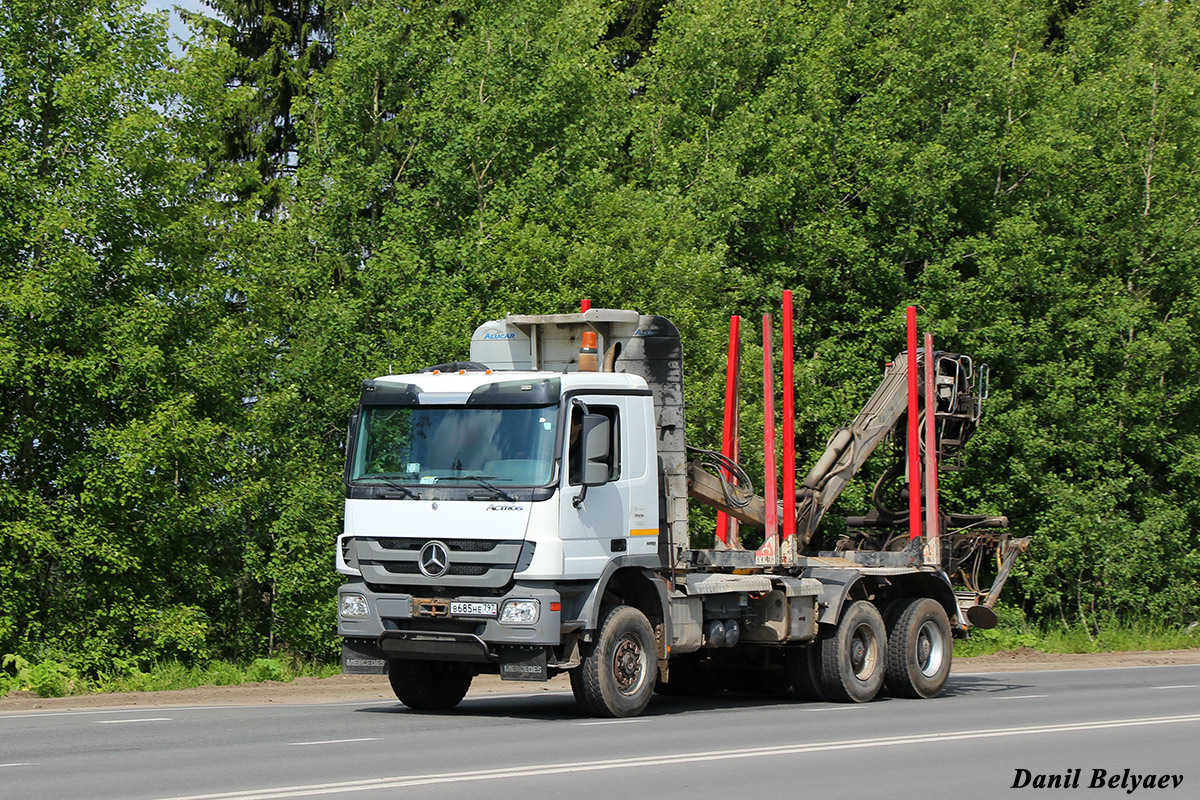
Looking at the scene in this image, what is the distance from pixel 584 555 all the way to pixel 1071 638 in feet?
65.9

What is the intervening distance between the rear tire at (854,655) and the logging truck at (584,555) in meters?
0.03

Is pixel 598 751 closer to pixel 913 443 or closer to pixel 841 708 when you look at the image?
pixel 841 708

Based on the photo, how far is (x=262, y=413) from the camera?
2733 cm

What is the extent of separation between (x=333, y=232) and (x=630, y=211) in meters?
6.59

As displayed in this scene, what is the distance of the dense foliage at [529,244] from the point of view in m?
24.6

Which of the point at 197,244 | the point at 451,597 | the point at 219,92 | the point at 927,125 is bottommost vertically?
the point at 451,597

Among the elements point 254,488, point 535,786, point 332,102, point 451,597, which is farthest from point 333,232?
point 535,786

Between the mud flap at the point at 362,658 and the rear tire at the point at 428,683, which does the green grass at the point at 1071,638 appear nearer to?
the rear tire at the point at 428,683

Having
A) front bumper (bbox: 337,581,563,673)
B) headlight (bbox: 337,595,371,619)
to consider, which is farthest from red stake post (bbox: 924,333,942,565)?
headlight (bbox: 337,595,371,619)

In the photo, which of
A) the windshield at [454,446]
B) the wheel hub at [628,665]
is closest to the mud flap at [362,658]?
the windshield at [454,446]

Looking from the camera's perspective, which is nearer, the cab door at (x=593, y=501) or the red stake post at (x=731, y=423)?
the cab door at (x=593, y=501)

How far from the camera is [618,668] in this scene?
13.8 m

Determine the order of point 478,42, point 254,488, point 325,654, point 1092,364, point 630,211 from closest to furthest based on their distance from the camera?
point 254,488 → point 325,654 → point 630,211 → point 478,42 → point 1092,364

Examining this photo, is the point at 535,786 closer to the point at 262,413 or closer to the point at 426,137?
the point at 262,413
